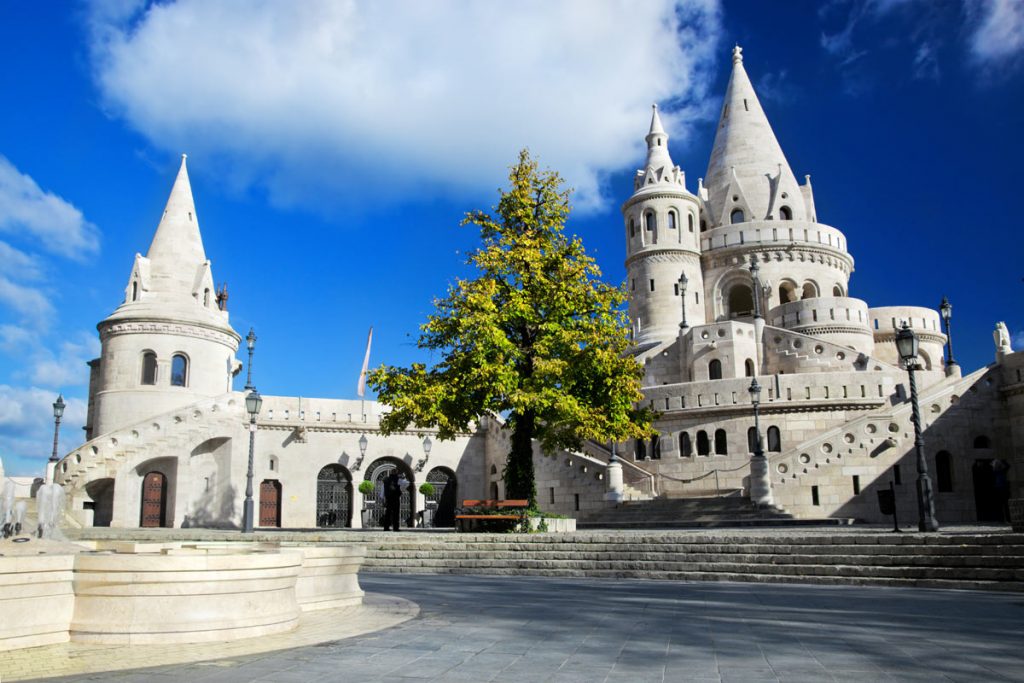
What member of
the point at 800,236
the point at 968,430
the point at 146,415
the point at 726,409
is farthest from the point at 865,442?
the point at 146,415

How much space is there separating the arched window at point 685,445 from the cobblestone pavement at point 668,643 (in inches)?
910

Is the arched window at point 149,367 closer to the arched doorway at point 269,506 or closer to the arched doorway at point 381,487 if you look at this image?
Answer: the arched doorway at point 269,506

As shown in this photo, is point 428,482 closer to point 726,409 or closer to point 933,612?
point 726,409

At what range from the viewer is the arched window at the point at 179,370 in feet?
118

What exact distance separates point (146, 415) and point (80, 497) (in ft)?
18.0

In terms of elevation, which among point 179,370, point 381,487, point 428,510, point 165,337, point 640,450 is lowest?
point 428,510

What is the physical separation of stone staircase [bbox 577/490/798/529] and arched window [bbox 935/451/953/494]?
567 cm

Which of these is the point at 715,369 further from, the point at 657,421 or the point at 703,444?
the point at 703,444

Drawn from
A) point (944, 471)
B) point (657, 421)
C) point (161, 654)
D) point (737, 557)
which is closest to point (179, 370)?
point (657, 421)

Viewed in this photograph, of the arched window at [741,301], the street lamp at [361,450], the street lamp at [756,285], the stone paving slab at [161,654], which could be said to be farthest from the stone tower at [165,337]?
the stone paving slab at [161,654]

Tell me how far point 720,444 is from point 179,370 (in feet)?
75.8

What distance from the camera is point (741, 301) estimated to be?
171 feet

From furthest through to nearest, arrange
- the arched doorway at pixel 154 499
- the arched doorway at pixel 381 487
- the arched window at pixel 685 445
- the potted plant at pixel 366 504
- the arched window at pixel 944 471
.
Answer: the arched doorway at pixel 381 487 → the potted plant at pixel 366 504 → the arched window at pixel 685 445 → the arched doorway at pixel 154 499 → the arched window at pixel 944 471

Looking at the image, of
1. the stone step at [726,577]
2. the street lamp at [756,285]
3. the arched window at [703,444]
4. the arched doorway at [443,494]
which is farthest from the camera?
the street lamp at [756,285]
